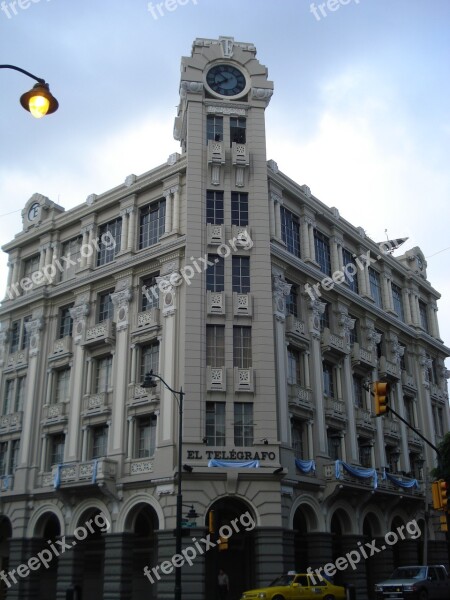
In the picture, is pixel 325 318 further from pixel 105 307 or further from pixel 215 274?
pixel 105 307

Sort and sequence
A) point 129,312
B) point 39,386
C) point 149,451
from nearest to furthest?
point 149,451 → point 129,312 → point 39,386

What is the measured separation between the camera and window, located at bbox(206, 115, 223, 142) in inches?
1608

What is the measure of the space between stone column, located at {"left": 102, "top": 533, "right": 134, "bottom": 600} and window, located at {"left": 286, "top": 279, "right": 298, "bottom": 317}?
15.6m

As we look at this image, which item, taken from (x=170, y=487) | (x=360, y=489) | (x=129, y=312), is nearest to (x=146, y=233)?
(x=129, y=312)

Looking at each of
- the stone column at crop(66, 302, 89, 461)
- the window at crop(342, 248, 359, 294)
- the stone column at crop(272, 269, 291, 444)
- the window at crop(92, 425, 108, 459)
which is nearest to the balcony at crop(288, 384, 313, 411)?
the stone column at crop(272, 269, 291, 444)

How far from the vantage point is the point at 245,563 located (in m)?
34.2

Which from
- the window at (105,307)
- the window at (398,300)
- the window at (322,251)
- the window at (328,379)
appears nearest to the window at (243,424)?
the window at (328,379)

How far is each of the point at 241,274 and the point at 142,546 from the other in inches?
627

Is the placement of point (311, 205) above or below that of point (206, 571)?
above

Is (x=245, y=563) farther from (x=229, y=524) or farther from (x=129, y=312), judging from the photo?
(x=129, y=312)

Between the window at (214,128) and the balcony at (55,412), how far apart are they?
724 inches

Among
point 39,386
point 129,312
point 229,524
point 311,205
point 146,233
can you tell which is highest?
point 311,205

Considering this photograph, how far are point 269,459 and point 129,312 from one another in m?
12.2

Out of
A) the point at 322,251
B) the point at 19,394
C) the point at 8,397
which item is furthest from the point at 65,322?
the point at 322,251
